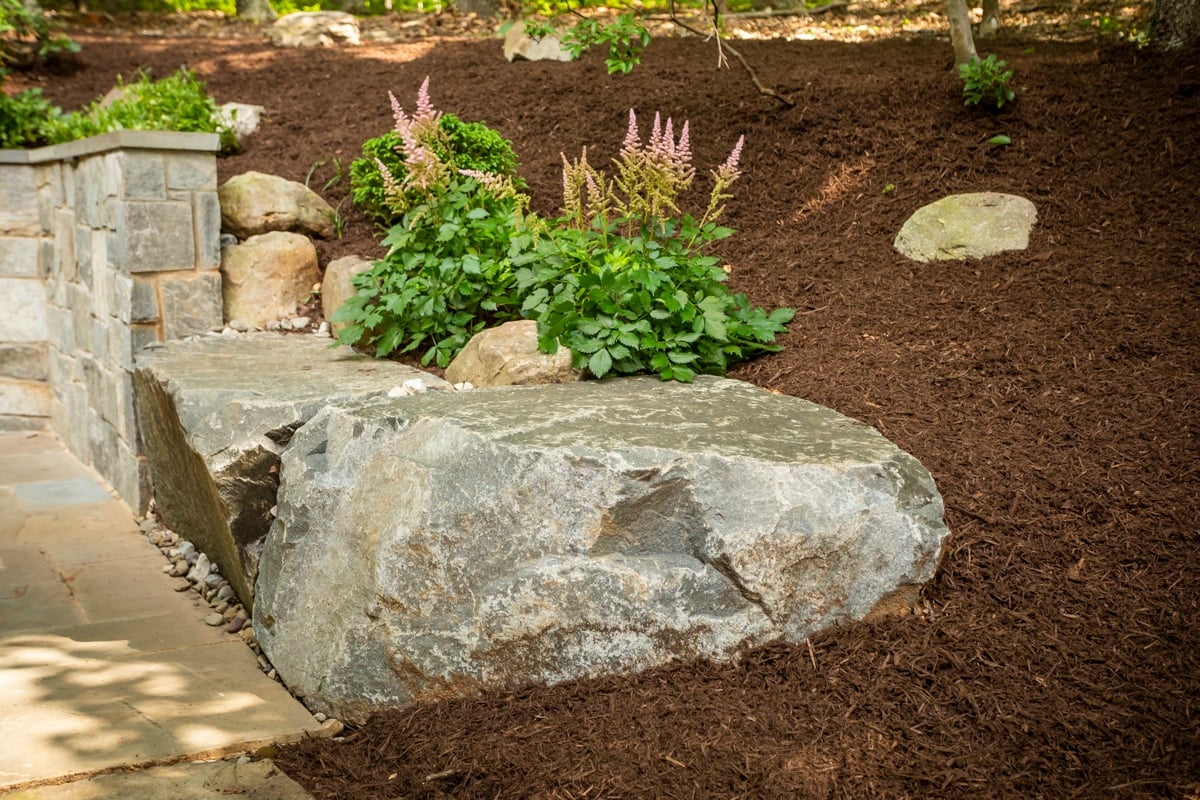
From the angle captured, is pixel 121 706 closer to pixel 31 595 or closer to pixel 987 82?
pixel 31 595

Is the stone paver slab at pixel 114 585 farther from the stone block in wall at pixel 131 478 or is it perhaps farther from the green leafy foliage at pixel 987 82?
the green leafy foliage at pixel 987 82

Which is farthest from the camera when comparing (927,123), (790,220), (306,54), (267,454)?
(306,54)

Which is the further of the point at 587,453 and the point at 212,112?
the point at 212,112

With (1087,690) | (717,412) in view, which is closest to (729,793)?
(1087,690)

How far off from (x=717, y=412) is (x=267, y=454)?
1.66m

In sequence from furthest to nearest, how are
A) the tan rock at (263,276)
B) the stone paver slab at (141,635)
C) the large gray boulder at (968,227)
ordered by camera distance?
the tan rock at (263,276) → the large gray boulder at (968,227) → the stone paver slab at (141,635)

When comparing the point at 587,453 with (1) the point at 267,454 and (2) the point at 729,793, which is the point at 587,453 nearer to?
(2) the point at 729,793

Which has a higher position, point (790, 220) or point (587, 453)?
point (790, 220)

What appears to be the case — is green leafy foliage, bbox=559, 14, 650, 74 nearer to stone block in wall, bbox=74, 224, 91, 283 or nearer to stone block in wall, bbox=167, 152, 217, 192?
stone block in wall, bbox=167, 152, 217, 192

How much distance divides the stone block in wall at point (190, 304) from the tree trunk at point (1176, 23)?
539cm

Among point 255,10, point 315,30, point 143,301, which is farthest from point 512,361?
point 255,10

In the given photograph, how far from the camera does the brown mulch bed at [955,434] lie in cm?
247

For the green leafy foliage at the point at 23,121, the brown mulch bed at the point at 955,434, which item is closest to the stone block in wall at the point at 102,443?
the brown mulch bed at the point at 955,434

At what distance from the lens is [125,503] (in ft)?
17.4
